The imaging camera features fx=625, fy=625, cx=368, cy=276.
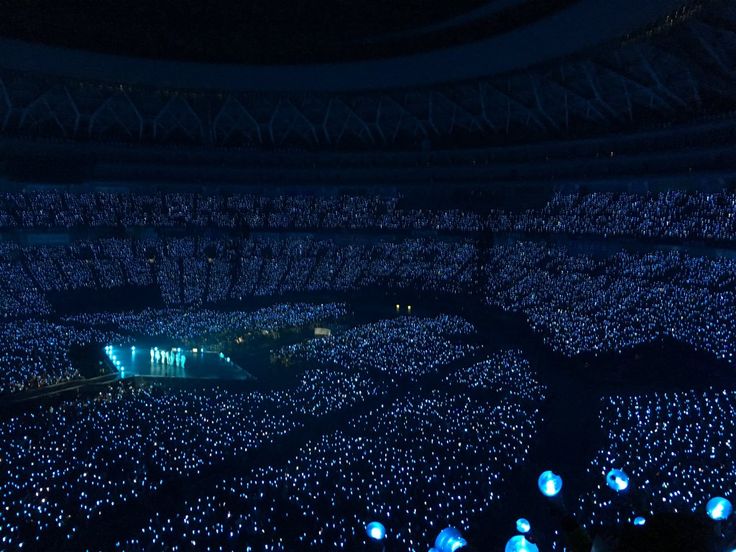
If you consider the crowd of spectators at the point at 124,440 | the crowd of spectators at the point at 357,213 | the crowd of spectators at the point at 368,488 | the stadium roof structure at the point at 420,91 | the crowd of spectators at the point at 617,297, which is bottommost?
the crowd of spectators at the point at 368,488

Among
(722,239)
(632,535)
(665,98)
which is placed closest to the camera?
(632,535)

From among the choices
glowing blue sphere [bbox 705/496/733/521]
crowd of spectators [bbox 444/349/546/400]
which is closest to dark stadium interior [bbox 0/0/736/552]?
glowing blue sphere [bbox 705/496/733/521]

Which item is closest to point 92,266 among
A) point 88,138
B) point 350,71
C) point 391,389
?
point 88,138

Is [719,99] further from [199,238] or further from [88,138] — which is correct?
[88,138]

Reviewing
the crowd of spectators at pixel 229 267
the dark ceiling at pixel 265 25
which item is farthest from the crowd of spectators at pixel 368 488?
the crowd of spectators at pixel 229 267

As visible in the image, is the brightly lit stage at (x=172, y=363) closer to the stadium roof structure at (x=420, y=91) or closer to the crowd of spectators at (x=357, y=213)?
the stadium roof structure at (x=420, y=91)
